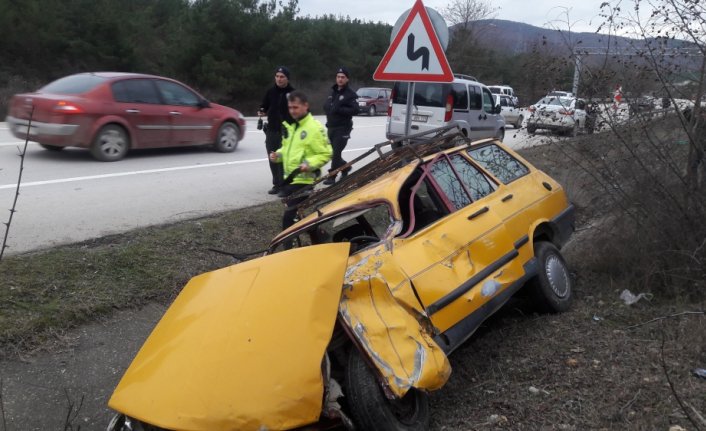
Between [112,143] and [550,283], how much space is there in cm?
852

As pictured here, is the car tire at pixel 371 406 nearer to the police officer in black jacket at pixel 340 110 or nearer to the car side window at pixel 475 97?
the police officer in black jacket at pixel 340 110

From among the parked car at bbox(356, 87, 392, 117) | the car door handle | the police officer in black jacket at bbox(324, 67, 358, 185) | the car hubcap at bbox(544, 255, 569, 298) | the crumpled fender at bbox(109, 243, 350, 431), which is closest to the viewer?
the crumpled fender at bbox(109, 243, 350, 431)

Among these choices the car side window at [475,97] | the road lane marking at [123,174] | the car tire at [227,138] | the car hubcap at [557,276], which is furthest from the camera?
the car side window at [475,97]

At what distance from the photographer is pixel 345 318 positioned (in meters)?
3.19

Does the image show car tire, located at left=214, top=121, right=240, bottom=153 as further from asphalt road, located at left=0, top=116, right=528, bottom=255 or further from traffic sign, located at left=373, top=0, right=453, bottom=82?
traffic sign, located at left=373, top=0, right=453, bottom=82

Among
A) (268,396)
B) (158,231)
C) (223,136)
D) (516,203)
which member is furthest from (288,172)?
(223,136)

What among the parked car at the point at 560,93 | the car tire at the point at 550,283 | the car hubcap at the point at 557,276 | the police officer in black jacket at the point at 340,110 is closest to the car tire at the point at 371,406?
the car tire at the point at 550,283

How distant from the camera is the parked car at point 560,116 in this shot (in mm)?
5674

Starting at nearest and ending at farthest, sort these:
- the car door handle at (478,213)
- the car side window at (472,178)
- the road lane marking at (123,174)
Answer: the car door handle at (478,213)
the car side window at (472,178)
the road lane marking at (123,174)

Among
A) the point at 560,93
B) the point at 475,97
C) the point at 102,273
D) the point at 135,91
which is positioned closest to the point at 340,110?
the point at 560,93

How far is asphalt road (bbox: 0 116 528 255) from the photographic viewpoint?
6.50 meters

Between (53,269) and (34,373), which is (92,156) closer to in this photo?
(53,269)

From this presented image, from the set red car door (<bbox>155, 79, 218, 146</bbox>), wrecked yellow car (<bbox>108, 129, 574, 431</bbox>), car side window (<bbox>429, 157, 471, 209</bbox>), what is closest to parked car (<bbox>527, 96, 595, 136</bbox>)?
wrecked yellow car (<bbox>108, 129, 574, 431</bbox>)

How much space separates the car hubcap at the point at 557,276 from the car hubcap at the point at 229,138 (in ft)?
31.2
